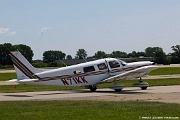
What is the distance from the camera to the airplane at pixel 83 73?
26.7m

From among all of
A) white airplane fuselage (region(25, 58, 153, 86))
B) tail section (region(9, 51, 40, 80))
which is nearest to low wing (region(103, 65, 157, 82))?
white airplane fuselage (region(25, 58, 153, 86))

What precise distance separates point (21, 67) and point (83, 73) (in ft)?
15.3

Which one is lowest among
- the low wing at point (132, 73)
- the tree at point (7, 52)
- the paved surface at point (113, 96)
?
the paved surface at point (113, 96)

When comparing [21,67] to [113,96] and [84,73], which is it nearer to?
[84,73]

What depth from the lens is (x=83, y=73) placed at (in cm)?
2811

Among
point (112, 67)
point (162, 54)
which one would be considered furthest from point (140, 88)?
point (162, 54)

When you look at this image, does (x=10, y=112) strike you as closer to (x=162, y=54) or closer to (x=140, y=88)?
(x=140, y=88)

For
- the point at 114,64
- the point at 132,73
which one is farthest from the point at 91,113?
the point at 114,64

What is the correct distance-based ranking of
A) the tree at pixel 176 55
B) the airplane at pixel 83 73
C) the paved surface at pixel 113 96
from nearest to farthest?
1. the paved surface at pixel 113 96
2. the airplane at pixel 83 73
3. the tree at pixel 176 55

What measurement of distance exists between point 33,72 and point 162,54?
98799 mm

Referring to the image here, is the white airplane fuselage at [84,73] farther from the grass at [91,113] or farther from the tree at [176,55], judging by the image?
the tree at [176,55]

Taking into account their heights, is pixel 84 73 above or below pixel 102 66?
below

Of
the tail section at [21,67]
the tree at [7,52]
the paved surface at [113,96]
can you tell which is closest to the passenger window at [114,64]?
the paved surface at [113,96]

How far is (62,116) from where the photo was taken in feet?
44.3
